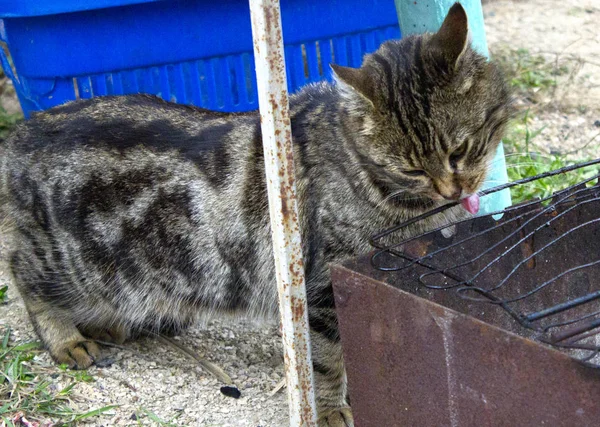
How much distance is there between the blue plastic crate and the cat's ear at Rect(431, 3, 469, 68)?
1196 millimetres

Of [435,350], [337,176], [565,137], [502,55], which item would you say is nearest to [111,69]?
[337,176]

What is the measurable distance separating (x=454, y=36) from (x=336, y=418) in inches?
49.0

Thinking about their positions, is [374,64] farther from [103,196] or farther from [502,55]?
[502,55]

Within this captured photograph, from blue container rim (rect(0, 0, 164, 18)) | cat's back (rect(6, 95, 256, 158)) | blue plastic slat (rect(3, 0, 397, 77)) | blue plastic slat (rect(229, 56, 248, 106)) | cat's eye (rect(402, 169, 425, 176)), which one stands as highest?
blue container rim (rect(0, 0, 164, 18))

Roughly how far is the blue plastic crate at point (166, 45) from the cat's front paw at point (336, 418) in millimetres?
1473

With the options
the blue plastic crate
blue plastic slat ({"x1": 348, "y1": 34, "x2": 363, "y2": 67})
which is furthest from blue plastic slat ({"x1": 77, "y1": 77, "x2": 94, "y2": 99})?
blue plastic slat ({"x1": 348, "y1": 34, "x2": 363, "y2": 67})

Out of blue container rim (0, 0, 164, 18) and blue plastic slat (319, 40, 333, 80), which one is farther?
blue plastic slat (319, 40, 333, 80)

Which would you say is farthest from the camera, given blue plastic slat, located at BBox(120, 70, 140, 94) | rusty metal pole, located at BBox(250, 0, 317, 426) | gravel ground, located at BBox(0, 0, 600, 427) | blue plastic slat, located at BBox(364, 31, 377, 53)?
blue plastic slat, located at BBox(364, 31, 377, 53)

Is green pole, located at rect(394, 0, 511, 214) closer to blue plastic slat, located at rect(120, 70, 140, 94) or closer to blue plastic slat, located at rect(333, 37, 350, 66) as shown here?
blue plastic slat, located at rect(333, 37, 350, 66)

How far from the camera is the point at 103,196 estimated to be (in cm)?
285

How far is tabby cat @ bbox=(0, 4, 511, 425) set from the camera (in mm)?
2365

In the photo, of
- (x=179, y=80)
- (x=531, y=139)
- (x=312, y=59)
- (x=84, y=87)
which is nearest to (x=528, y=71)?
(x=531, y=139)

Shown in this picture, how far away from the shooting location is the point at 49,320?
3088 millimetres

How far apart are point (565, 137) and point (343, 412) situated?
254 centimetres
